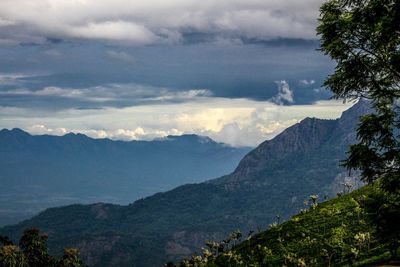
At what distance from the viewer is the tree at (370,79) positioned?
1243 inches

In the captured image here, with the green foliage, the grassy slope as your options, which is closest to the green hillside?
the grassy slope

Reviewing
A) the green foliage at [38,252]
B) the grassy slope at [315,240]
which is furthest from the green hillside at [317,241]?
the green foliage at [38,252]

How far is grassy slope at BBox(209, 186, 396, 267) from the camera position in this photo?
385 ft

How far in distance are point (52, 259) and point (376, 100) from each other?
6951 inches

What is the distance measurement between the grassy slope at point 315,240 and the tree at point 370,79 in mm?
73378

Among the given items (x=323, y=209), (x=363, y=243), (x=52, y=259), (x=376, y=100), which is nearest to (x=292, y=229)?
(x=323, y=209)

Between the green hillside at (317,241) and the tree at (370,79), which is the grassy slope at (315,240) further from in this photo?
the tree at (370,79)

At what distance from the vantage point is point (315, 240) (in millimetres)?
134500

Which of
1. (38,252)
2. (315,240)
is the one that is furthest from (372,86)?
(38,252)

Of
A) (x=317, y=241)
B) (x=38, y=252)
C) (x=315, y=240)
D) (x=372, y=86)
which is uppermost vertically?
(x=372, y=86)

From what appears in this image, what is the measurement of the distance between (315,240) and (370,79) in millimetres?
108385

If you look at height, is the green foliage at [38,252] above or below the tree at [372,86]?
Answer: below

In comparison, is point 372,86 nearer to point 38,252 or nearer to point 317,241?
point 317,241

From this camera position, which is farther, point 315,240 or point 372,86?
point 315,240
